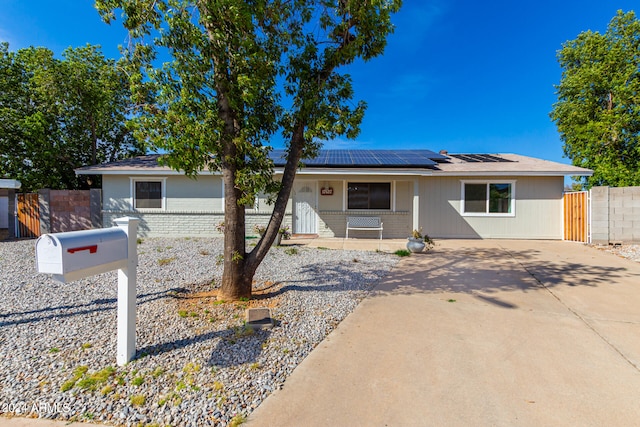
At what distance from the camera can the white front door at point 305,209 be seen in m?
11.6

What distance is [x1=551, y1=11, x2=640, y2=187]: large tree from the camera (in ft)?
54.0

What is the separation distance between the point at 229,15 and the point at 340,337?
3835 millimetres

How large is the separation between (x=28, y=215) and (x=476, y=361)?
14690mm

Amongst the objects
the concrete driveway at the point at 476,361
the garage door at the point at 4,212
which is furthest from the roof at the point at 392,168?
the concrete driveway at the point at 476,361

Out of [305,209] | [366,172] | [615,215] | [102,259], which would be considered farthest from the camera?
[305,209]

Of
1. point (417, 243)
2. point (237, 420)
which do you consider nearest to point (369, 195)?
point (417, 243)

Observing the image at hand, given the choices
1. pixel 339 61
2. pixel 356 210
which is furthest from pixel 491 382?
pixel 356 210

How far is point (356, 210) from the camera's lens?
11562mm

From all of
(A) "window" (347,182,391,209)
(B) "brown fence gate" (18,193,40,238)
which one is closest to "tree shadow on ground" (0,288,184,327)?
(A) "window" (347,182,391,209)

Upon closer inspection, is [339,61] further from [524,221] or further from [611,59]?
[611,59]

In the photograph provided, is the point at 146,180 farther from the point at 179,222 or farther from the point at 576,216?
the point at 576,216

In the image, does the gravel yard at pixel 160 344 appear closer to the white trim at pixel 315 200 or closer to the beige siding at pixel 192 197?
the beige siding at pixel 192 197

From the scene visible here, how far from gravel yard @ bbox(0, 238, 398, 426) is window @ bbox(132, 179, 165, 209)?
18.5 ft

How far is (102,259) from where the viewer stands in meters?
2.43
